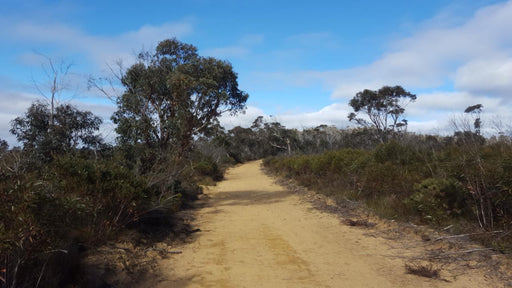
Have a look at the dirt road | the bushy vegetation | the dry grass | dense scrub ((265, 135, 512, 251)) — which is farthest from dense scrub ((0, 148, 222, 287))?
dense scrub ((265, 135, 512, 251))

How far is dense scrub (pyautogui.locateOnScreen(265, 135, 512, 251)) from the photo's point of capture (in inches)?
240

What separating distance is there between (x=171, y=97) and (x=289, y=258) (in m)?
7.19

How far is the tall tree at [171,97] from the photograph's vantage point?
10109 millimetres

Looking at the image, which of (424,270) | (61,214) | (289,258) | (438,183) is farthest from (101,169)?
Result: (438,183)

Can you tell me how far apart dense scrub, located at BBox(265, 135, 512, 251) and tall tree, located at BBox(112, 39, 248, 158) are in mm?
5469

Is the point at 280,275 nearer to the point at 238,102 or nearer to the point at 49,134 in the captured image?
the point at 49,134

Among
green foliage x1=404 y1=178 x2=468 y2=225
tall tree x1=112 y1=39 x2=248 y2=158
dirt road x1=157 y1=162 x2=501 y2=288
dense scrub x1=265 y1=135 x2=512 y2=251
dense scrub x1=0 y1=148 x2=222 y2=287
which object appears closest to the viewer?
dense scrub x1=0 y1=148 x2=222 y2=287

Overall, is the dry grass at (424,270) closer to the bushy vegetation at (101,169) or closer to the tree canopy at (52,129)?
the bushy vegetation at (101,169)

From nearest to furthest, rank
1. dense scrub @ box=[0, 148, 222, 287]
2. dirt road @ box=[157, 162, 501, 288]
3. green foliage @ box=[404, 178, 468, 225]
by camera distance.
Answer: dense scrub @ box=[0, 148, 222, 287], dirt road @ box=[157, 162, 501, 288], green foliage @ box=[404, 178, 468, 225]

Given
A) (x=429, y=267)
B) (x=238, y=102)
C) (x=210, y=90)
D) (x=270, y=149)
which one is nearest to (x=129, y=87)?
(x=210, y=90)

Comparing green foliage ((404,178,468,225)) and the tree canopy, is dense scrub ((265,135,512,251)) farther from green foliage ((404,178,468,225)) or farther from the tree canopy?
the tree canopy

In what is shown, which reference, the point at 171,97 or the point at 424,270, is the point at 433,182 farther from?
the point at 171,97

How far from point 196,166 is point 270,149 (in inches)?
1331

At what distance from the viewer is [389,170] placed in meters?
9.85
